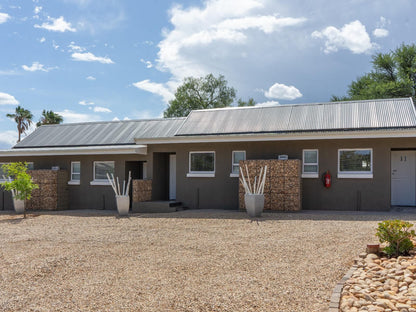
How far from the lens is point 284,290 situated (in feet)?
16.8

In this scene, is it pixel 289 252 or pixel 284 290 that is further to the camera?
pixel 289 252

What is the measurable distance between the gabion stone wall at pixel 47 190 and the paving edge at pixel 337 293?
14327 millimetres

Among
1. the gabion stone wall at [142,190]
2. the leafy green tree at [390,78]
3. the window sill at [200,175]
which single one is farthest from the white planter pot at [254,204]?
the leafy green tree at [390,78]

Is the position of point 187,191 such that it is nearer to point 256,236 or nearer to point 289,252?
point 256,236

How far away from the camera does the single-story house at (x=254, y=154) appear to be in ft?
44.5

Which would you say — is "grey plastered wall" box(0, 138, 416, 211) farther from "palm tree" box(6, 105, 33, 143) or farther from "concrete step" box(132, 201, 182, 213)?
"palm tree" box(6, 105, 33, 143)

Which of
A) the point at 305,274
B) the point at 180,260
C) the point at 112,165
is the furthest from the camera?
the point at 112,165

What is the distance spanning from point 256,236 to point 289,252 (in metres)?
1.77

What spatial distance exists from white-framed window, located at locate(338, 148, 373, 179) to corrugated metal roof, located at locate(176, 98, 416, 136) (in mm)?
957

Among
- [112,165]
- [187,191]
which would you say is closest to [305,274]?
[187,191]

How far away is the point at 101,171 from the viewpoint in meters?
17.4

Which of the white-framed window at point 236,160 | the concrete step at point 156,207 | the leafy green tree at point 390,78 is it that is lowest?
the concrete step at point 156,207

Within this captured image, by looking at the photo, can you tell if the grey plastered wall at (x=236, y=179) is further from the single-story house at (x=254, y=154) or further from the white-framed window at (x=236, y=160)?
the white-framed window at (x=236, y=160)

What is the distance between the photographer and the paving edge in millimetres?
4453
